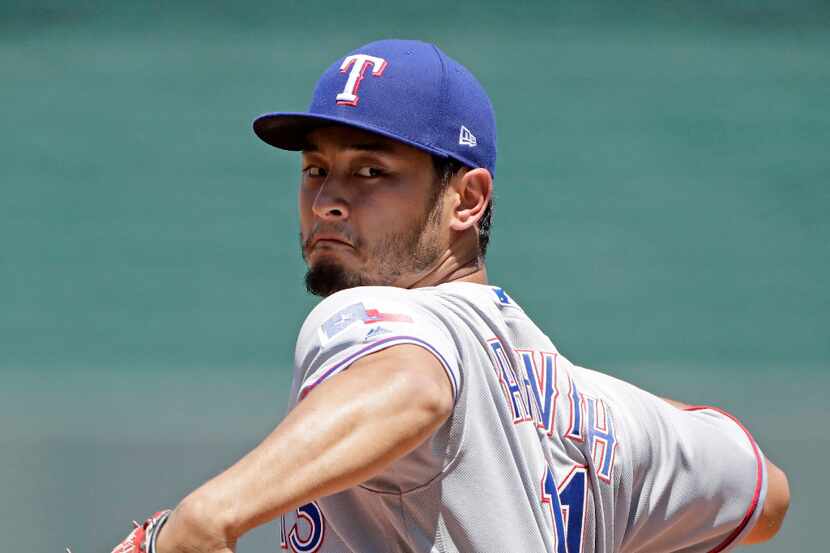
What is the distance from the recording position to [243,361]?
4.73 m

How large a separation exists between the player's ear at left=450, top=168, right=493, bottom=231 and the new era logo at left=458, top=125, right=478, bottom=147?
0.04 m

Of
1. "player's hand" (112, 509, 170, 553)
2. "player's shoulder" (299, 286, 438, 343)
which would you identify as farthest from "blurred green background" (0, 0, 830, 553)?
"player's hand" (112, 509, 170, 553)

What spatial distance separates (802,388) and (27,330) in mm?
3098

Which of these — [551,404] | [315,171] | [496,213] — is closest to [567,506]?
[551,404]

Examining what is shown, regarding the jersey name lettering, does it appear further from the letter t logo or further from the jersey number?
Answer: the letter t logo

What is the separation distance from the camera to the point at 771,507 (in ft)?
4.88

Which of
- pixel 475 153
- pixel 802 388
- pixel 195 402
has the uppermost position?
pixel 475 153

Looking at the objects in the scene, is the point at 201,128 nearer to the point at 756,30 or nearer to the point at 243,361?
the point at 243,361

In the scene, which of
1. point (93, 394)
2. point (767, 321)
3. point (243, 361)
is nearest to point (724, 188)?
point (767, 321)

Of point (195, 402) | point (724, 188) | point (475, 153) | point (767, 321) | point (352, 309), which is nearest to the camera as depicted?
point (352, 309)

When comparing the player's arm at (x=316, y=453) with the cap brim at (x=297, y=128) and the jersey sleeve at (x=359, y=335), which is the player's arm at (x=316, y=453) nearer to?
the jersey sleeve at (x=359, y=335)

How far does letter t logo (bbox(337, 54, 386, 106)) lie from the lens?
1.28 metres

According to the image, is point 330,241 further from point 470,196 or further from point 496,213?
point 496,213

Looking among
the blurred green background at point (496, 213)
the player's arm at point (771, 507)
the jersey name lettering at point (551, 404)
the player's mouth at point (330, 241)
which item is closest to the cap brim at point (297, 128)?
the player's mouth at point (330, 241)
